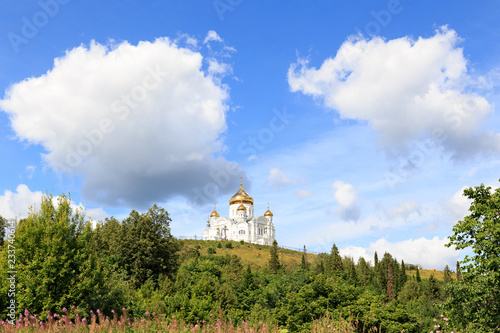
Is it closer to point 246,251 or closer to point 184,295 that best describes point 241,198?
point 246,251

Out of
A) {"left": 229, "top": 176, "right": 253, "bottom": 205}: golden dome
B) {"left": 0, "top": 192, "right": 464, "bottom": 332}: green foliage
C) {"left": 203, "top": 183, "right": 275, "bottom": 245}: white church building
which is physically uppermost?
{"left": 229, "top": 176, "right": 253, "bottom": 205}: golden dome

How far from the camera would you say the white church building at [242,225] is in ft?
359

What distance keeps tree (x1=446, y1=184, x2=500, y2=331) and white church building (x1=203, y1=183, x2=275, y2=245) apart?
299 ft

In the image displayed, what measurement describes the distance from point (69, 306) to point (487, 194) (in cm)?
2148

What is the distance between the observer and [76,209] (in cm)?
2123

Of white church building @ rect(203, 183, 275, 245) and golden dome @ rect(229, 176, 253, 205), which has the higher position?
golden dome @ rect(229, 176, 253, 205)

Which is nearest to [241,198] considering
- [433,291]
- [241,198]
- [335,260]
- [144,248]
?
[241,198]

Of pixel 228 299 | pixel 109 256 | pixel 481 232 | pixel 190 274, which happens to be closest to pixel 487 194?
pixel 481 232

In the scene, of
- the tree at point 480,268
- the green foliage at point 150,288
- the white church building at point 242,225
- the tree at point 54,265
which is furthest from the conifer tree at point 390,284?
the white church building at point 242,225

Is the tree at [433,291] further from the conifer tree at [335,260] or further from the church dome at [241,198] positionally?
the church dome at [241,198]

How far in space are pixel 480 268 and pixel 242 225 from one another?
304ft

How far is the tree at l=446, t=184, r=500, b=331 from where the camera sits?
58.5 ft

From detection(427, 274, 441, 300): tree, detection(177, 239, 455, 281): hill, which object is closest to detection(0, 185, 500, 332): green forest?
detection(427, 274, 441, 300): tree

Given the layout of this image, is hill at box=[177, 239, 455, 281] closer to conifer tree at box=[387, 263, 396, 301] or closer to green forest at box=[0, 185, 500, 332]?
conifer tree at box=[387, 263, 396, 301]
